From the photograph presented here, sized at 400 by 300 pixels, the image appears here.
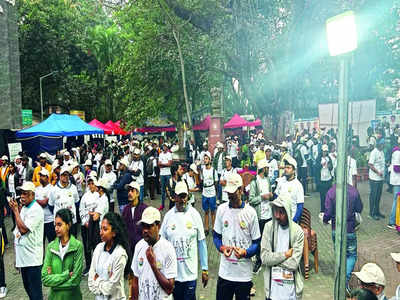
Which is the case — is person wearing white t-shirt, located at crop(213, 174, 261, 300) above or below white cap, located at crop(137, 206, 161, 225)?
below

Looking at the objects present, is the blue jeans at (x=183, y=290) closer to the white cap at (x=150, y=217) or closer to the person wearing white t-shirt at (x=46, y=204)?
the white cap at (x=150, y=217)

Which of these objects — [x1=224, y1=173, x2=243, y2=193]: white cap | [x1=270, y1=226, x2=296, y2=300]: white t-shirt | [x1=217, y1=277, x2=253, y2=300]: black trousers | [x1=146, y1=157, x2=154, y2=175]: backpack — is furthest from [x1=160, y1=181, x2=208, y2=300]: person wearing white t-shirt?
[x1=146, y1=157, x2=154, y2=175]: backpack

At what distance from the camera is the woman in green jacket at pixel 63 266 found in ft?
13.6

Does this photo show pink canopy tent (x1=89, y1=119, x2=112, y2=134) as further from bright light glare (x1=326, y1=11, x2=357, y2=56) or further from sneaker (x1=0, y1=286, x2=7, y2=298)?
bright light glare (x1=326, y1=11, x2=357, y2=56)

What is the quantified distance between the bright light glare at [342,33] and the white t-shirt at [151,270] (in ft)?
7.88

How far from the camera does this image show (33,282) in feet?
18.0

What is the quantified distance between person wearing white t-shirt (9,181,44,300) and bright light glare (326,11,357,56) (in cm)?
425

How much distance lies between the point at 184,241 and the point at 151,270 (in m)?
0.89

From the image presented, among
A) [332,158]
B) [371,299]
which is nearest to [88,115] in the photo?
[332,158]

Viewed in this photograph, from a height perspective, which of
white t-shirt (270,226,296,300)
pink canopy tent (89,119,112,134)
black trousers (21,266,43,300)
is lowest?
black trousers (21,266,43,300)

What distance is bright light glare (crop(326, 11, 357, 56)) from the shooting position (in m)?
3.48

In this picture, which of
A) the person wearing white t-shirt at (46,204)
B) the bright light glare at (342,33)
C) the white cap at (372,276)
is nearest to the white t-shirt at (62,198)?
the person wearing white t-shirt at (46,204)

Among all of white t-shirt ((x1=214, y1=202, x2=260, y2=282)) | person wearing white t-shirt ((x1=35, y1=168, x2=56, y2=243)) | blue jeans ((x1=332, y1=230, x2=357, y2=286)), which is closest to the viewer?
white t-shirt ((x1=214, y1=202, x2=260, y2=282))

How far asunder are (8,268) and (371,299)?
701 centimetres
